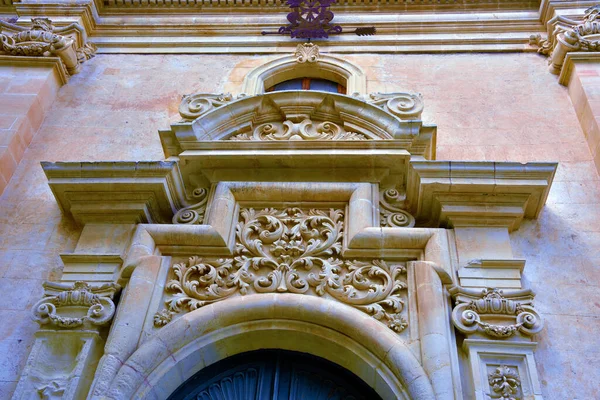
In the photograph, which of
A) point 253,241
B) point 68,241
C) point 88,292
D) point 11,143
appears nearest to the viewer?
point 88,292

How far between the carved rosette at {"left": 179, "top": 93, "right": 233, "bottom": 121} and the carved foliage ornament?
1692 mm

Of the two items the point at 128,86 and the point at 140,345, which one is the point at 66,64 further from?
the point at 140,345

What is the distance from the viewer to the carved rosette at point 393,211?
7.09m

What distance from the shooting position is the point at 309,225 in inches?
279

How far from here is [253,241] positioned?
695 cm

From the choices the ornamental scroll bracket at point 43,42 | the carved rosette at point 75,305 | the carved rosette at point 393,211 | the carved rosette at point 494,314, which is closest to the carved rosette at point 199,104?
the carved rosette at point 393,211

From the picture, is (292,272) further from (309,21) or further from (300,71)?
(309,21)

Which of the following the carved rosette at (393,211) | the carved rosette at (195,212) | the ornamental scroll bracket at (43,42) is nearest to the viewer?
the carved rosette at (393,211)

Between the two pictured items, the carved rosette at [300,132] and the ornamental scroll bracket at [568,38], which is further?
the ornamental scroll bracket at [568,38]

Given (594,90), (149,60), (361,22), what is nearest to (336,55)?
(361,22)

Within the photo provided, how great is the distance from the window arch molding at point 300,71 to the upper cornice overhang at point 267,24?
1.22ft

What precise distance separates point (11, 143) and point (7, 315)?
8.58 ft

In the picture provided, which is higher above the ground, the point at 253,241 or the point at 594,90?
the point at 594,90

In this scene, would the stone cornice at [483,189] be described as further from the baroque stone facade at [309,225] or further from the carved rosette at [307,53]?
the carved rosette at [307,53]
